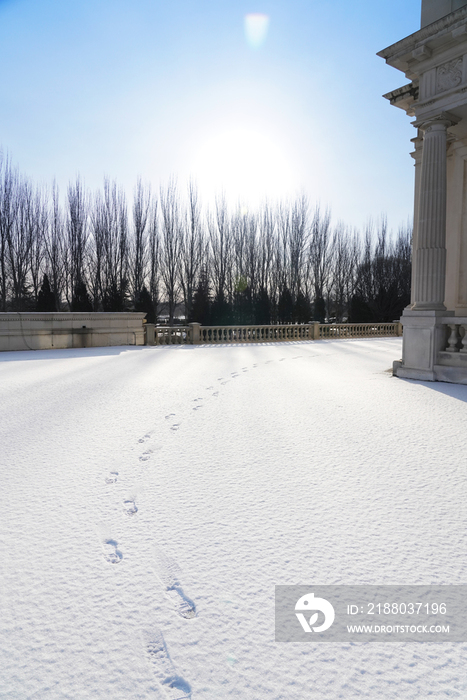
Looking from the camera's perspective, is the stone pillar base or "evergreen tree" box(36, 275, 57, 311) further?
"evergreen tree" box(36, 275, 57, 311)

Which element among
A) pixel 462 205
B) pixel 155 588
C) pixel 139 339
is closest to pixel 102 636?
pixel 155 588

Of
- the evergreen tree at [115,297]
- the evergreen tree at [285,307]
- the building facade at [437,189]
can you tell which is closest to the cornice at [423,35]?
the building facade at [437,189]

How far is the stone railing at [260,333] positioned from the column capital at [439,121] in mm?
12258

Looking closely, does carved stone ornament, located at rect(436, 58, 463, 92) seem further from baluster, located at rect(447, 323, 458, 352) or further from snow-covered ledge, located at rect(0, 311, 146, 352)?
snow-covered ledge, located at rect(0, 311, 146, 352)

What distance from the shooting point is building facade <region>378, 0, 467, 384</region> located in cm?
768

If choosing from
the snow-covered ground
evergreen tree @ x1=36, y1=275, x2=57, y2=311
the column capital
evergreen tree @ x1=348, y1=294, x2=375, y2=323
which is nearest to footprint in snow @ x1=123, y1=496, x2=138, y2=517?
the snow-covered ground

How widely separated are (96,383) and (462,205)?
27.6 ft

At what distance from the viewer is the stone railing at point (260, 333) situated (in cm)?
1878

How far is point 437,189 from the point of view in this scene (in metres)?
8.20

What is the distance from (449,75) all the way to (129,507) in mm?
9283

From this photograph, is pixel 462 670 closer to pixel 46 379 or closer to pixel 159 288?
pixel 46 379

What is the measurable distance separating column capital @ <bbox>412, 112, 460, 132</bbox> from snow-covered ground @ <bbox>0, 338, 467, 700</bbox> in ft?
19.5

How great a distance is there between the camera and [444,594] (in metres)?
1.92

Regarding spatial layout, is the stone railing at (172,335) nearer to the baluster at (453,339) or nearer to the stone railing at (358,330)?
the stone railing at (358,330)
